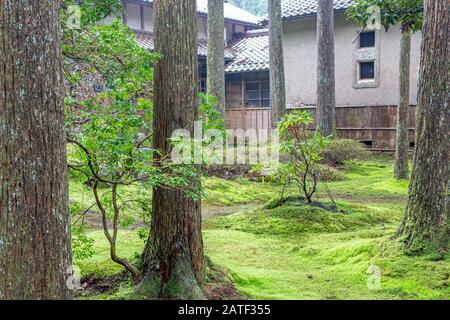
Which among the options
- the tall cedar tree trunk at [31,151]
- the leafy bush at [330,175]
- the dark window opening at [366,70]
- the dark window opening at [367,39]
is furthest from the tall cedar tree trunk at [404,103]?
the tall cedar tree trunk at [31,151]

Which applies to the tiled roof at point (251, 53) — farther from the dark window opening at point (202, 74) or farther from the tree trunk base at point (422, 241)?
the tree trunk base at point (422, 241)

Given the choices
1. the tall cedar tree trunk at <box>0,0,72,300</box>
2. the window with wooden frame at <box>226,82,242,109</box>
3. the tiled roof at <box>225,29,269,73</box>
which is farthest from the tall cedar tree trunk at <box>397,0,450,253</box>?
the window with wooden frame at <box>226,82,242,109</box>

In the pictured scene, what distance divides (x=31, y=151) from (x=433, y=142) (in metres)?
4.13

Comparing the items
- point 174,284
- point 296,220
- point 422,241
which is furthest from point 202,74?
point 174,284

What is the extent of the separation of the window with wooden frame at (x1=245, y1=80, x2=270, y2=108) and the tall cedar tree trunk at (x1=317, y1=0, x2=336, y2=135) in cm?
693

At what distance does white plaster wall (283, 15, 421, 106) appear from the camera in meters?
21.7

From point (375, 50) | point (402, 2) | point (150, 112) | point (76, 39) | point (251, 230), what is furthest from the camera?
point (375, 50)

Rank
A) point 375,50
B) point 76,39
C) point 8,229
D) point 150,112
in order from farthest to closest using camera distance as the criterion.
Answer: point 375,50 < point 150,112 < point 76,39 < point 8,229

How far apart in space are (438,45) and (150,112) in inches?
120

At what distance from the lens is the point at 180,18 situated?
16.6 feet

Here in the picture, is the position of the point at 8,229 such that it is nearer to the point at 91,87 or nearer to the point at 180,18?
the point at 91,87

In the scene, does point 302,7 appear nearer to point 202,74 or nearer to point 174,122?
point 202,74

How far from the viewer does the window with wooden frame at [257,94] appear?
2567 cm
